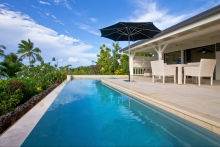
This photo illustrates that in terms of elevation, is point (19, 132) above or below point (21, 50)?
below

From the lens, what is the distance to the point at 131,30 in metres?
6.99

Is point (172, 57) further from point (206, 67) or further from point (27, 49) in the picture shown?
point (27, 49)

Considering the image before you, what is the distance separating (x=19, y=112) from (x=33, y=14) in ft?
42.7

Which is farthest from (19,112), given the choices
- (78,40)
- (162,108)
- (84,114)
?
(78,40)

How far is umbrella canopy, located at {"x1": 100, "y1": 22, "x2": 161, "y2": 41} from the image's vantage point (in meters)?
6.05

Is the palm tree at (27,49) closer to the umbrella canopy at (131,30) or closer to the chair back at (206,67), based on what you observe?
the umbrella canopy at (131,30)

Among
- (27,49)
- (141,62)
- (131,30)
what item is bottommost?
(141,62)

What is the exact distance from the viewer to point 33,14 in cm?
1228

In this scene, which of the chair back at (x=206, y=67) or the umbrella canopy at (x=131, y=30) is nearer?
the chair back at (x=206, y=67)

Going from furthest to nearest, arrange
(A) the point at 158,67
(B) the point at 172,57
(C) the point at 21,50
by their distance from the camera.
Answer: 1. (C) the point at 21,50
2. (B) the point at 172,57
3. (A) the point at 158,67

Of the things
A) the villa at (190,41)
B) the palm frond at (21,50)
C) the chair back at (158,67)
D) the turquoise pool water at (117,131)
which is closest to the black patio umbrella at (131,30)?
the villa at (190,41)

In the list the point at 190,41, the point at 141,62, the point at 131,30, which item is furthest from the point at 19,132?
the point at 141,62

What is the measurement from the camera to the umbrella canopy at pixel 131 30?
605 centimetres

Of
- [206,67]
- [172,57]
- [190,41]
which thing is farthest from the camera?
[172,57]
